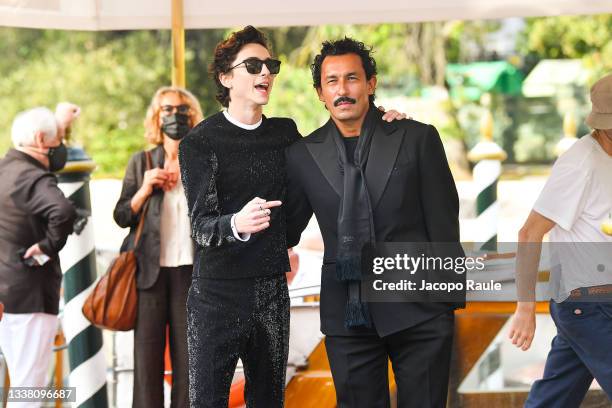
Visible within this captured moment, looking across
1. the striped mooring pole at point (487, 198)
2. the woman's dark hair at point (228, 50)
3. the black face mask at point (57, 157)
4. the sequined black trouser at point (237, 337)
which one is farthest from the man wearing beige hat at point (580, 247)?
the black face mask at point (57, 157)

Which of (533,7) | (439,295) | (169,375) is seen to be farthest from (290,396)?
(533,7)

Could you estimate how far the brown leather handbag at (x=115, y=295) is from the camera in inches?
209

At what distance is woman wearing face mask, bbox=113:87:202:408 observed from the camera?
533 cm

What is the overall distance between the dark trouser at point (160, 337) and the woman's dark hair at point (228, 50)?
139 cm

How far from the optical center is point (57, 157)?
5.68 m

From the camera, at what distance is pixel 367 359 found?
393 cm

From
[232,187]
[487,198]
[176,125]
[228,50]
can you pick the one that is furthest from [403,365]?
[487,198]

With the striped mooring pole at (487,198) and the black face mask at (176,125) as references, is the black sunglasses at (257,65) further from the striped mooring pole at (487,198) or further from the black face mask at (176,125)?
the striped mooring pole at (487,198)

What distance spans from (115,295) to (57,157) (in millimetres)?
834

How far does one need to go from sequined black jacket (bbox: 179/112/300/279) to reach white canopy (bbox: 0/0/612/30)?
167 centimetres

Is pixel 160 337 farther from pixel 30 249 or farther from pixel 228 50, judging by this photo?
pixel 228 50

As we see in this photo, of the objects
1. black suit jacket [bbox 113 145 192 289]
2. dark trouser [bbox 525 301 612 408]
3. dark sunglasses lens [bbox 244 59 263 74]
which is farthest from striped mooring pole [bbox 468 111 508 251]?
dark sunglasses lens [bbox 244 59 263 74]

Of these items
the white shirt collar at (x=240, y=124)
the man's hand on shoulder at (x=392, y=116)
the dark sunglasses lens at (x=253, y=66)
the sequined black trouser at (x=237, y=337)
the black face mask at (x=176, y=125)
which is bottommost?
the sequined black trouser at (x=237, y=337)

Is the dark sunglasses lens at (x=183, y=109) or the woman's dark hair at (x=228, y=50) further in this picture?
the dark sunglasses lens at (x=183, y=109)
